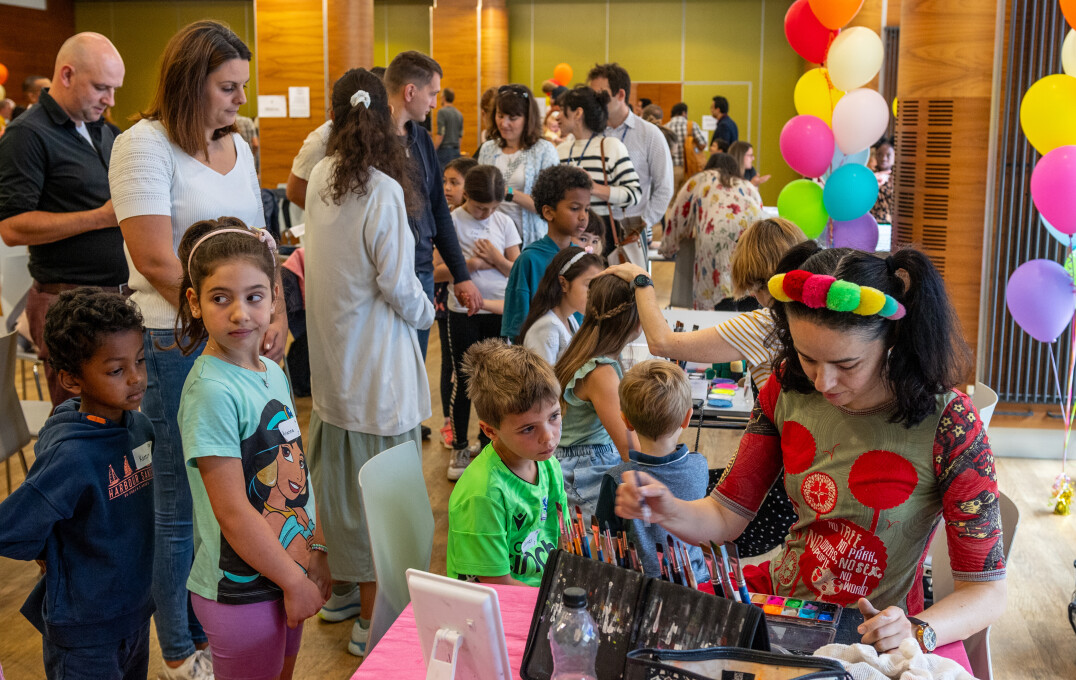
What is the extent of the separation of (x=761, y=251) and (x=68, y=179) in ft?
7.34

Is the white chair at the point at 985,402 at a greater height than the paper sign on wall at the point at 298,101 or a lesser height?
lesser

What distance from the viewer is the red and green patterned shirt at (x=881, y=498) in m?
1.66

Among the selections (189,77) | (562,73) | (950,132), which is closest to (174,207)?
(189,77)

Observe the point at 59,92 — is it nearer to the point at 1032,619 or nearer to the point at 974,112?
the point at 1032,619

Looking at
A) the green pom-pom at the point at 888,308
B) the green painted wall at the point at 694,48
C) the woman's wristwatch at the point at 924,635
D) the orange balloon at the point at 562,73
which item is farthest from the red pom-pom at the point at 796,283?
the green painted wall at the point at 694,48

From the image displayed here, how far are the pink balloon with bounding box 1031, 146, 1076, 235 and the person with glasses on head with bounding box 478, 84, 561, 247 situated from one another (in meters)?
2.28

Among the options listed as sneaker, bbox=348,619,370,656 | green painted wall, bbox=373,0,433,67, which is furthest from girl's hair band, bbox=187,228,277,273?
green painted wall, bbox=373,0,433,67

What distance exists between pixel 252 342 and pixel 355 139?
92 centimetres

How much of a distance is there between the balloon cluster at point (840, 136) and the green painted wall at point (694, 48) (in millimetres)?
11030

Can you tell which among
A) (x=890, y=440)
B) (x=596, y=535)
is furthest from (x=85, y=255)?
(x=890, y=440)

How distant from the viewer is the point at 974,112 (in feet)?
15.3

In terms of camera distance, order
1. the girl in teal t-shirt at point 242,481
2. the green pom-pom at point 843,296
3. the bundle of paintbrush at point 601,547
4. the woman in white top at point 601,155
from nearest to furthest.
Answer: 1. the bundle of paintbrush at point 601,547
2. the green pom-pom at point 843,296
3. the girl in teal t-shirt at point 242,481
4. the woman in white top at point 601,155

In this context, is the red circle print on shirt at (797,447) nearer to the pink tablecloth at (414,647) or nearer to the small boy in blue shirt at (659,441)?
the pink tablecloth at (414,647)

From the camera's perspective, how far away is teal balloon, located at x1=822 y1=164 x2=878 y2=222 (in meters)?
4.76
